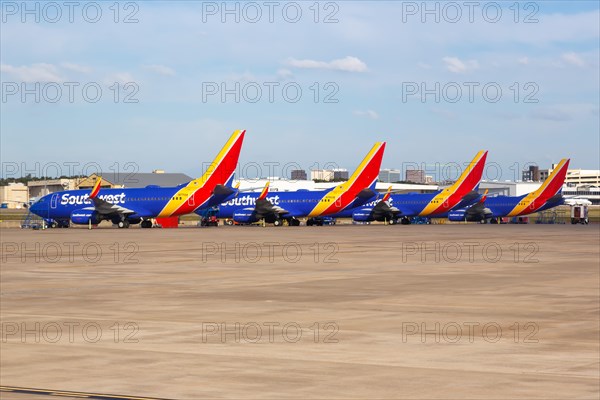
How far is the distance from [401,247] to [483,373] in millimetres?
39915

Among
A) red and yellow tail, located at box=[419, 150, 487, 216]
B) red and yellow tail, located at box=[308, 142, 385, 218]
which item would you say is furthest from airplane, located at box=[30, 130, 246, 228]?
red and yellow tail, located at box=[419, 150, 487, 216]

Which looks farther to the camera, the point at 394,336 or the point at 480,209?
the point at 480,209

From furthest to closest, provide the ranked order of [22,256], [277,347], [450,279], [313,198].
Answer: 1. [313,198]
2. [22,256]
3. [450,279]
4. [277,347]

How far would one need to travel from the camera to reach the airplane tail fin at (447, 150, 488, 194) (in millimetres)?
118500

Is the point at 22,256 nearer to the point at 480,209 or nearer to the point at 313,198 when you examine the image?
the point at 313,198

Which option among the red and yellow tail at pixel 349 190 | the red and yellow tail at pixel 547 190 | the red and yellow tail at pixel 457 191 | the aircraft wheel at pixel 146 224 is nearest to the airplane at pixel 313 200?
the red and yellow tail at pixel 349 190

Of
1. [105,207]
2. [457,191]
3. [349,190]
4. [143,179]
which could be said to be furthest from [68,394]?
[143,179]

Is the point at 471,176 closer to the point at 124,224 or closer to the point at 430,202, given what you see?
the point at 430,202

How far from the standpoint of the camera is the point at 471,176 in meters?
120

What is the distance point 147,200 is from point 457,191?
3896cm

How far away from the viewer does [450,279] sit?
32.9 meters

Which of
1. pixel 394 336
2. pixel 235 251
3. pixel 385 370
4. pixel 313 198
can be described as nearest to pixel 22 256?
pixel 235 251

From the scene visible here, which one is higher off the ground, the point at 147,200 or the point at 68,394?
the point at 147,200

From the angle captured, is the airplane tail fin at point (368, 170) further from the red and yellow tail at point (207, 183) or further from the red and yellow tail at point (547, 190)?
the red and yellow tail at point (547, 190)
